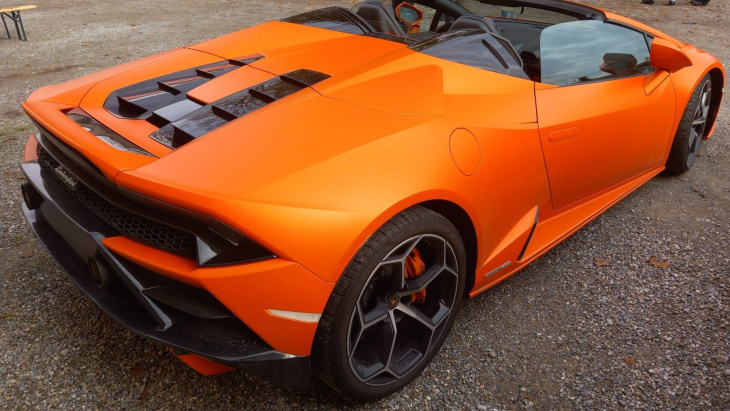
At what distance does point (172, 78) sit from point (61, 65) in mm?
4820

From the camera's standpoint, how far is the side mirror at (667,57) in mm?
2896

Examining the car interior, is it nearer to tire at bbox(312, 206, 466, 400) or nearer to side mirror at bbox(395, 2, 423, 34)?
side mirror at bbox(395, 2, 423, 34)

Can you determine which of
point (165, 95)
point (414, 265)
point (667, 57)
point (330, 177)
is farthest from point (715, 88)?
point (165, 95)

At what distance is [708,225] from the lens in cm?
329

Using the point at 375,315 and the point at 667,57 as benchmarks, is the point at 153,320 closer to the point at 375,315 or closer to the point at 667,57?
the point at 375,315

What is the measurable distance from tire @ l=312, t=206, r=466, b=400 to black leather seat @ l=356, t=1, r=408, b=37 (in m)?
1.33

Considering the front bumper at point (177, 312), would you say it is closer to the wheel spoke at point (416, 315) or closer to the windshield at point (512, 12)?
the wheel spoke at point (416, 315)

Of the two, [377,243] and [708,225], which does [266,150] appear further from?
[708,225]

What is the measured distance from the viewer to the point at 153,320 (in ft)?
5.75

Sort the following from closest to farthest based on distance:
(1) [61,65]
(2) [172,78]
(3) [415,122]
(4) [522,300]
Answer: (3) [415,122] → (2) [172,78] → (4) [522,300] → (1) [61,65]

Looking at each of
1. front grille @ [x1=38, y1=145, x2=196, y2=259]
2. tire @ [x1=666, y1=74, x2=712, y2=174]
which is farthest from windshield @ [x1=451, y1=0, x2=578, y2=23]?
front grille @ [x1=38, y1=145, x2=196, y2=259]

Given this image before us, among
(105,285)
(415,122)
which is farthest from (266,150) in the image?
(105,285)

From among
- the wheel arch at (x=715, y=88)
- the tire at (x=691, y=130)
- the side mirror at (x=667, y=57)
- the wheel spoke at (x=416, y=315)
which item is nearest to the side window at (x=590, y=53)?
the side mirror at (x=667, y=57)

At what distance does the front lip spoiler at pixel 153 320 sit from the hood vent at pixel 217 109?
0.40 m
